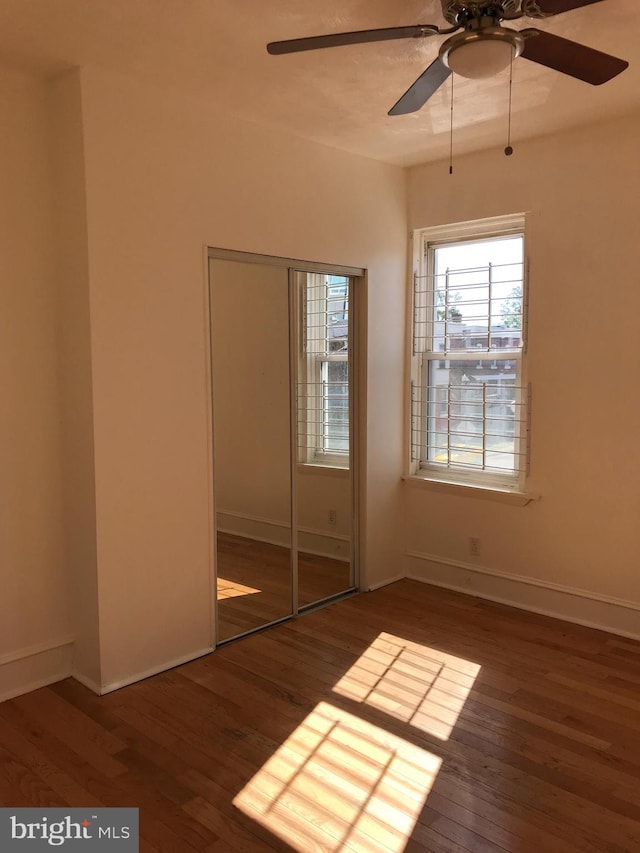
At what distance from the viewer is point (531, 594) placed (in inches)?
159

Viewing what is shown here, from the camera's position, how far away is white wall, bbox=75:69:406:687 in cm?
296

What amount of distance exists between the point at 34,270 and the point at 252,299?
107cm

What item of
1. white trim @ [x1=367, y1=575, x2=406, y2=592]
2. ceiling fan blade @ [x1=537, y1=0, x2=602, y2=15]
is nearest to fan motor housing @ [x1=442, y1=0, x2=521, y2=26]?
ceiling fan blade @ [x1=537, y1=0, x2=602, y2=15]

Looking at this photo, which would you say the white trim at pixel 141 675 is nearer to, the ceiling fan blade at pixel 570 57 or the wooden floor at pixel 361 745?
the wooden floor at pixel 361 745

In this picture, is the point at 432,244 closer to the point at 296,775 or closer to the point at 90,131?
the point at 90,131

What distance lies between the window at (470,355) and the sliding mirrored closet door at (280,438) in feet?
1.90

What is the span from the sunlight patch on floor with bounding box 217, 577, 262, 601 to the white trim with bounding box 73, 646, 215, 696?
28 centimetres

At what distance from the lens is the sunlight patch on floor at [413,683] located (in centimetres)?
288

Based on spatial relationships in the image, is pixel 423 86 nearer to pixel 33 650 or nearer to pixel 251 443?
pixel 251 443

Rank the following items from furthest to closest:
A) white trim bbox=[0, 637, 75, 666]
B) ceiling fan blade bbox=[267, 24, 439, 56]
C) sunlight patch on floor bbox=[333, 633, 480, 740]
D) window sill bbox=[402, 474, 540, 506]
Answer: window sill bbox=[402, 474, 540, 506]
white trim bbox=[0, 637, 75, 666]
sunlight patch on floor bbox=[333, 633, 480, 740]
ceiling fan blade bbox=[267, 24, 439, 56]

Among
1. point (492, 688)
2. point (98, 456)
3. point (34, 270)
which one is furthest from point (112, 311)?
point (492, 688)

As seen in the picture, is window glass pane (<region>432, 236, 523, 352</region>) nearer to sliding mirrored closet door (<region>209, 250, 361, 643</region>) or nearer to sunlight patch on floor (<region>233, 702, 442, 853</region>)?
sliding mirrored closet door (<region>209, 250, 361, 643</region>)
